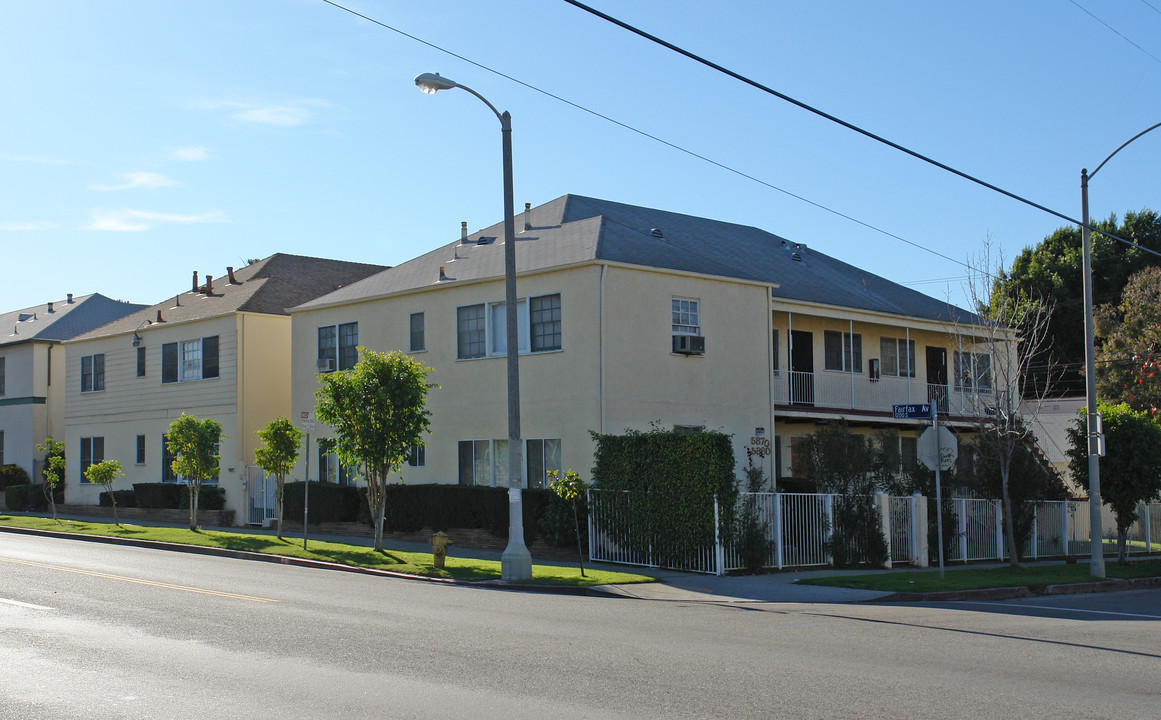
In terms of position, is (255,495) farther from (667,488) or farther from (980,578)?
(980,578)

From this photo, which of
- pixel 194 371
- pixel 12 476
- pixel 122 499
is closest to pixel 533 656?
pixel 194 371

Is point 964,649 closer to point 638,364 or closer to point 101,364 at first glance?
point 638,364

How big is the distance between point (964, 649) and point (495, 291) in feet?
54.9

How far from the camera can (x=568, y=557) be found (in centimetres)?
2280

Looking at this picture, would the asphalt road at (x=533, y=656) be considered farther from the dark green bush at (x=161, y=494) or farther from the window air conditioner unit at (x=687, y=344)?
the dark green bush at (x=161, y=494)

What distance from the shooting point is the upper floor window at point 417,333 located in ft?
92.3

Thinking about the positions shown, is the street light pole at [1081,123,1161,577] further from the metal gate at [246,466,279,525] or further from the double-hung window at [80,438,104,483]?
the double-hung window at [80,438,104,483]

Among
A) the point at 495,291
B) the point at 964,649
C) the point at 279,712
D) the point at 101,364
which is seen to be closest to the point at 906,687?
the point at 964,649

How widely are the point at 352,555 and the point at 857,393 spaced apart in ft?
52.1

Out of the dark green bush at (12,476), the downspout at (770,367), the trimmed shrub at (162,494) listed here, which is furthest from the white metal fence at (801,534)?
the dark green bush at (12,476)

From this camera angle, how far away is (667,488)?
20.7 meters

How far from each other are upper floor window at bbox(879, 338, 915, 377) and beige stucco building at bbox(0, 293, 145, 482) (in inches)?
1173

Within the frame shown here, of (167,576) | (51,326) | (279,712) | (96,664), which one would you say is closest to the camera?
(279,712)

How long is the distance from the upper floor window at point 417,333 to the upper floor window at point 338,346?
2176 millimetres
